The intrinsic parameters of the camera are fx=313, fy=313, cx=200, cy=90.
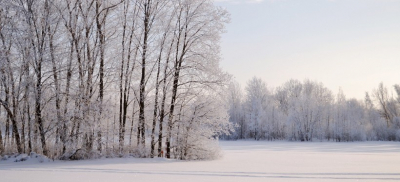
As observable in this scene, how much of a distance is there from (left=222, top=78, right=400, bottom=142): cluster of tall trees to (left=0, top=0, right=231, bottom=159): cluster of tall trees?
37117 mm

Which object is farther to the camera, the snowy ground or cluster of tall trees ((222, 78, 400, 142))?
cluster of tall trees ((222, 78, 400, 142))

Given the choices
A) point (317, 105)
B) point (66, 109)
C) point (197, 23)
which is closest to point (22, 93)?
point (66, 109)

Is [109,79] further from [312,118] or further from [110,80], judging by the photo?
[312,118]

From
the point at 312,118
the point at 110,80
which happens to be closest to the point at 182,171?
the point at 110,80

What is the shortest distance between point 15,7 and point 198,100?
908 cm

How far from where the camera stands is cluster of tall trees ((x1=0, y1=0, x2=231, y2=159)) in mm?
13711

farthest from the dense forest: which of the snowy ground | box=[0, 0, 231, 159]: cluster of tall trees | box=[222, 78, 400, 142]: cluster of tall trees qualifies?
box=[222, 78, 400, 142]: cluster of tall trees

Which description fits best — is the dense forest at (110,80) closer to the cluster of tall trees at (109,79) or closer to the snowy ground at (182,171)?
the cluster of tall trees at (109,79)

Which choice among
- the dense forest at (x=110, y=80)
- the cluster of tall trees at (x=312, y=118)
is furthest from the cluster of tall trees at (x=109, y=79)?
the cluster of tall trees at (x=312, y=118)

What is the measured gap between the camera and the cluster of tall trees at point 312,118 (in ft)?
177

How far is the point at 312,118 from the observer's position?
56312 mm

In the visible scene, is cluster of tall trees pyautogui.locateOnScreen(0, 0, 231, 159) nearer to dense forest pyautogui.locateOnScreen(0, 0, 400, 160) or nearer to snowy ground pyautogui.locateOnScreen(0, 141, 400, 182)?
dense forest pyautogui.locateOnScreen(0, 0, 400, 160)

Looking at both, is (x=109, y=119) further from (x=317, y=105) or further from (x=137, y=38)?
(x=317, y=105)

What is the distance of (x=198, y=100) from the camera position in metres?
15.4
